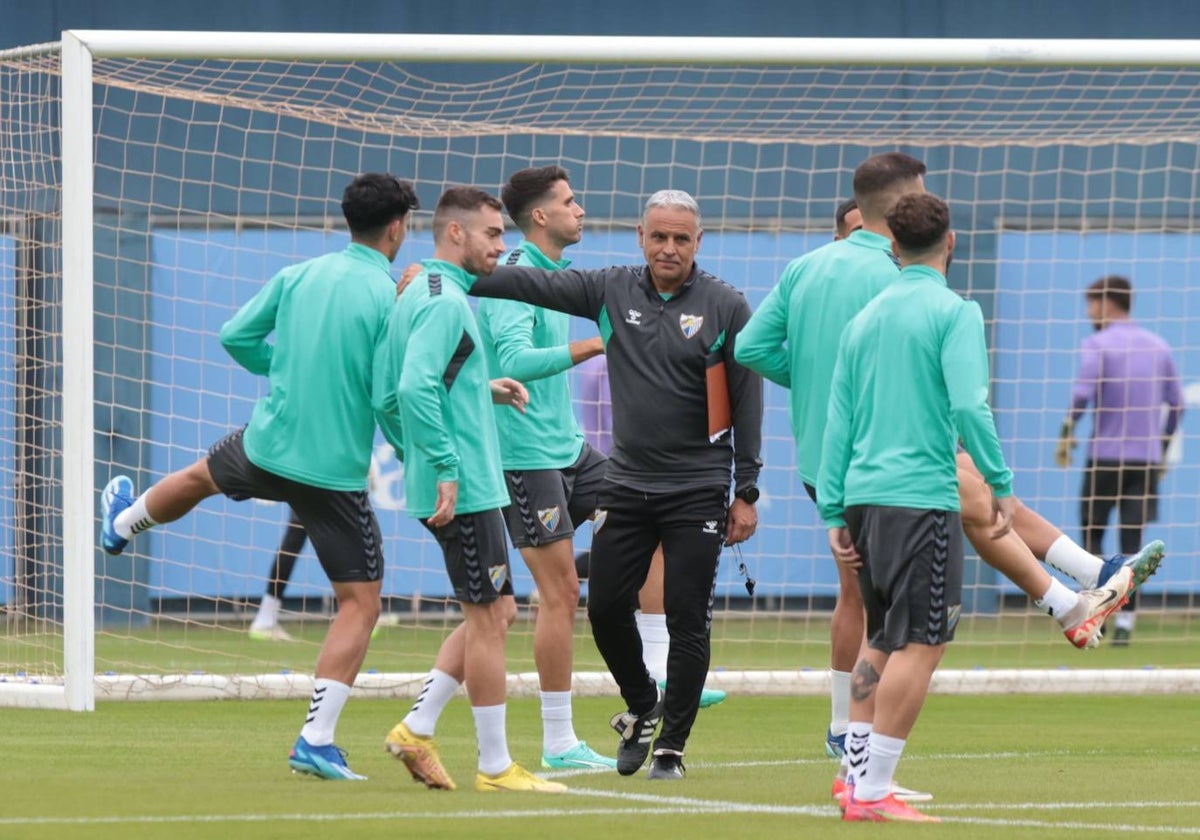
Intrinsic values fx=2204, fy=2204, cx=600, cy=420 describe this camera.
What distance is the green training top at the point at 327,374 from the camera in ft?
25.6

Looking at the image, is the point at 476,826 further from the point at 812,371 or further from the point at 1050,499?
the point at 1050,499

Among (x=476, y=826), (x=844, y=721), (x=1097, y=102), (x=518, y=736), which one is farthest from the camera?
(x=1097, y=102)

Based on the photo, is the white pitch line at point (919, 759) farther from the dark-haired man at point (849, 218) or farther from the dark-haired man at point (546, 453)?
the dark-haired man at point (849, 218)

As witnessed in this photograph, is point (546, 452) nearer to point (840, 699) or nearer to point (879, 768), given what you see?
point (840, 699)

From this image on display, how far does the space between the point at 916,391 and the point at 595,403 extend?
769 centimetres

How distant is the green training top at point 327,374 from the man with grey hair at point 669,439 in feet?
1.46

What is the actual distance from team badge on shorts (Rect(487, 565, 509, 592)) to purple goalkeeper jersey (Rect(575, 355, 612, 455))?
6.58 meters

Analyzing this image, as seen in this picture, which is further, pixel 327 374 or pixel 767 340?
pixel 327 374

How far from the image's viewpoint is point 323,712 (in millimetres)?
7684

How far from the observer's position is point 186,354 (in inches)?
584

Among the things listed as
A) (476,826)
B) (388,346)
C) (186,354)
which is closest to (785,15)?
(186,354)

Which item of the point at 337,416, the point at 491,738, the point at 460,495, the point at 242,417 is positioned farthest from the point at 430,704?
the point at 242,417

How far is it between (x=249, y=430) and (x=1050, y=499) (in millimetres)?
8893

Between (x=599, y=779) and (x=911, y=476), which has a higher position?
(x=911, y=476)
